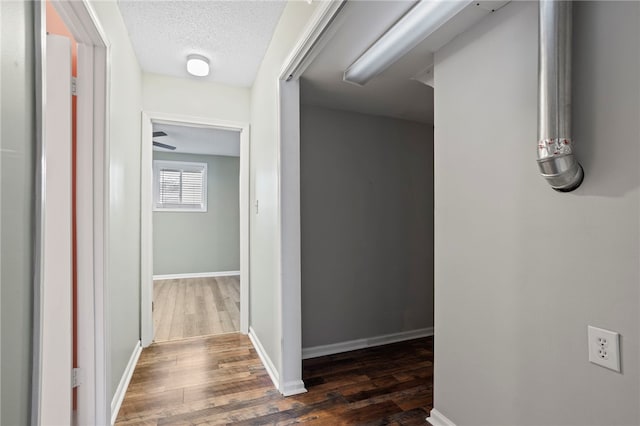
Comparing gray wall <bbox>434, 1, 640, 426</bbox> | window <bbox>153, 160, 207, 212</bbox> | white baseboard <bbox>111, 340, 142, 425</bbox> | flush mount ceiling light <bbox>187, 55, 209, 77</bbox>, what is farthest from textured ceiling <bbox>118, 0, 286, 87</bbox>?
window <bbox>153, 160, 207, 212</bbox>

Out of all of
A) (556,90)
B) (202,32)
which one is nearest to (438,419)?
(556,90)

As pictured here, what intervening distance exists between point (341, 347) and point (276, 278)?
3.74 ft

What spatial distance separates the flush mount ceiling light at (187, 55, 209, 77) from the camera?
263cm

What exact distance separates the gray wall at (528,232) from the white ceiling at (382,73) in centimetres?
13

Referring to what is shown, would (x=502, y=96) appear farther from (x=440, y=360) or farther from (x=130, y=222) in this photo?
(x=130, y=222)

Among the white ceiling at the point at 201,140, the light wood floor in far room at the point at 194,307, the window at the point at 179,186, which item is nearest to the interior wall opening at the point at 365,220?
the light wood floor in far room at the point at 194,307

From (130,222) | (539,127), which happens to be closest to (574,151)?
(539,127)

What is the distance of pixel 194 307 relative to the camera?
13.9ft

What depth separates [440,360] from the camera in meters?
1.86

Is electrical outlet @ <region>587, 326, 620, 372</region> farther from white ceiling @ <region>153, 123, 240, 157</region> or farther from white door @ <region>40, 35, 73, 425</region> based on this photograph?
white ceiling @ <region>153, 123, 240, 157</region>

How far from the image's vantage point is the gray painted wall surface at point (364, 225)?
9.57 ft

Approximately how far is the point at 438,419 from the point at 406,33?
2.12 metres

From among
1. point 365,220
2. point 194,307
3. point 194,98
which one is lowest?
point 194,307

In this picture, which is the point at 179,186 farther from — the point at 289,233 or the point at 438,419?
the point at 438,419
